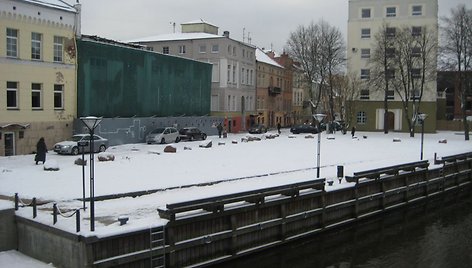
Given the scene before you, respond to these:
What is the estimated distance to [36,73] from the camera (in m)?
36.0

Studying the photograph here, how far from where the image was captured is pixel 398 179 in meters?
26.0

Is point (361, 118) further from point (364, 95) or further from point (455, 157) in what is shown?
point (455, 157)

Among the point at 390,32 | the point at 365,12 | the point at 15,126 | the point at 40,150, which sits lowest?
the point at 40,150

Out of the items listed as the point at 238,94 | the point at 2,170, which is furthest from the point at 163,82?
the point at 2,170

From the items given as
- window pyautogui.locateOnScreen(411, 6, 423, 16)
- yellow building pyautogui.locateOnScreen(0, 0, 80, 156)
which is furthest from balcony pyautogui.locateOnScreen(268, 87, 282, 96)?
yellow building pyautogui.locateOnScreen(0, 0, 80, 156)

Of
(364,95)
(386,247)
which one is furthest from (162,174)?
(364,95)

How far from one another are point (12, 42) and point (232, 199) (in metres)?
24.2

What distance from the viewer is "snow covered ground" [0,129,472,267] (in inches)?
642

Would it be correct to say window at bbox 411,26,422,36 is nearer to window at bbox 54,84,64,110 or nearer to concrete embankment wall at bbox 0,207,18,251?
window at bbox 54,84,64,110

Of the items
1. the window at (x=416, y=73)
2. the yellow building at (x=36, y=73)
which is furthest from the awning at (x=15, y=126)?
the window at (x=416, y=73)

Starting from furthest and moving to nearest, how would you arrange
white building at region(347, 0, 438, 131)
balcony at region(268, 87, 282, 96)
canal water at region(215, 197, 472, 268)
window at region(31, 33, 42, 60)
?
balcony at region(268, 87, 282, 96) → white building at region(347, 0, 438, 131) → window at region(31, 33, 42, 60) → canal water at region(215, 197, 472, 268)

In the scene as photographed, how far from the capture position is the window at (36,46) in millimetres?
35688

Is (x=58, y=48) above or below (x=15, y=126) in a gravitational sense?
above

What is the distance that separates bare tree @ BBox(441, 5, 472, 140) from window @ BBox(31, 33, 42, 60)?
44.8 m
